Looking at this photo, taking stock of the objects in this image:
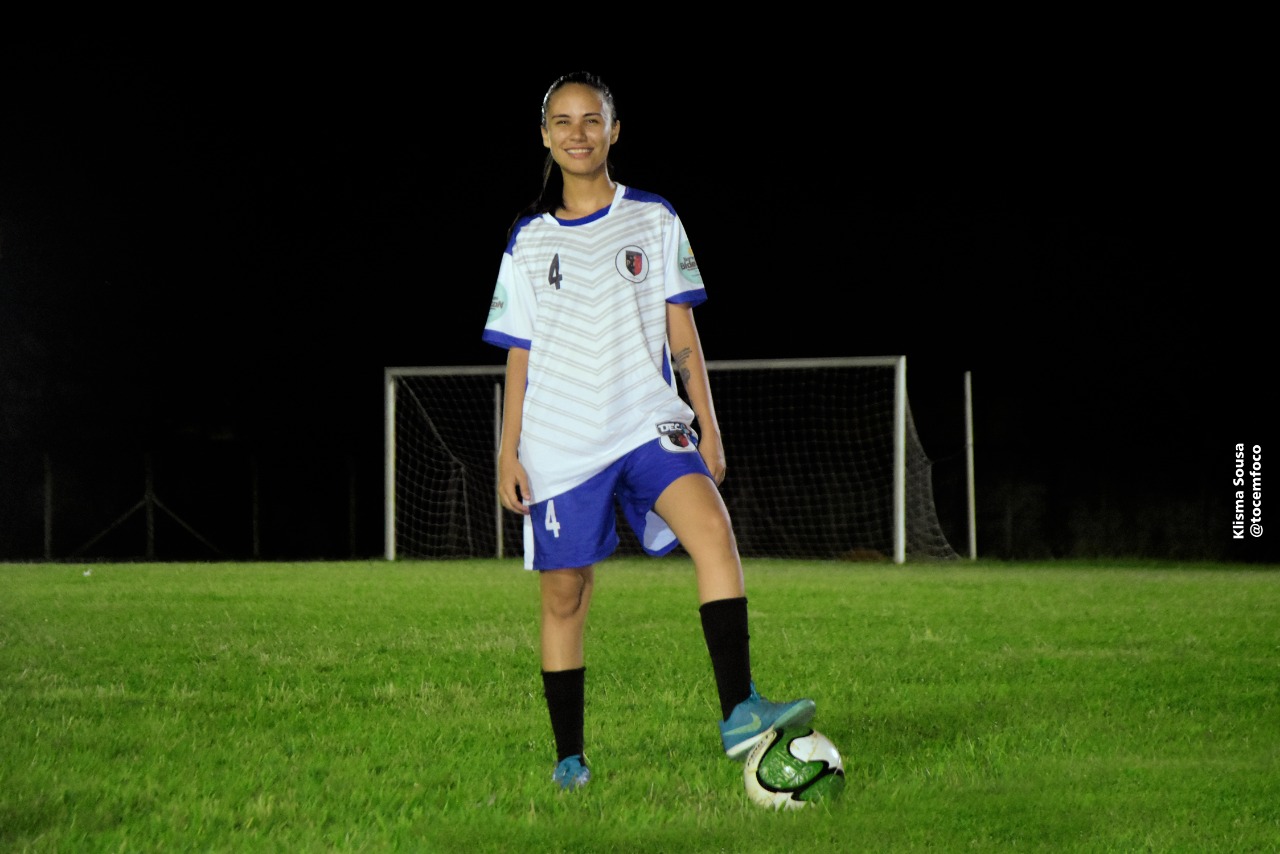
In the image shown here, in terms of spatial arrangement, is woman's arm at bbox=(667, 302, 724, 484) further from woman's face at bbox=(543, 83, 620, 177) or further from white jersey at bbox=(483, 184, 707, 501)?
woman's face at bbox=(543, 83, 620, 177)

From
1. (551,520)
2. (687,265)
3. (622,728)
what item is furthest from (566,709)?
(687,265)

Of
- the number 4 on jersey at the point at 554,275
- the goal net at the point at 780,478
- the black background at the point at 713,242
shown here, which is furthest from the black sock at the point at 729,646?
the black background at the point at 713,242

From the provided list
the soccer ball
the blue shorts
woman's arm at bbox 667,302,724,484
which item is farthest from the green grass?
woman's arm at bbox 667,302,724,484

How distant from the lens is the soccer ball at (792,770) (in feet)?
9.62

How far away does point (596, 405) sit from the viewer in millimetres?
3160

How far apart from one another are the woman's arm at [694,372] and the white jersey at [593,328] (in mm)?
29

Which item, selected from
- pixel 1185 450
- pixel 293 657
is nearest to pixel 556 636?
pixel 293 657

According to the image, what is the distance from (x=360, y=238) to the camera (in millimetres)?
16516

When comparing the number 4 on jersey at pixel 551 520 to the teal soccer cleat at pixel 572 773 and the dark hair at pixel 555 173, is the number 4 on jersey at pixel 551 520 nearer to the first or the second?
the teal soccer cleat at pixel 572 773

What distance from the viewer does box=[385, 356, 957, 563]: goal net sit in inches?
603

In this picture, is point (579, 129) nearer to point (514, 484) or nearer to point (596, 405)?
point (596, 405)

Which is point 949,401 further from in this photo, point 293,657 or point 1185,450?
point 293,657

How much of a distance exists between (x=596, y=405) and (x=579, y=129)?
63 cm

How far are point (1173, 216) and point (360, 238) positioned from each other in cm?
906
